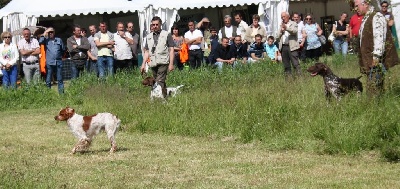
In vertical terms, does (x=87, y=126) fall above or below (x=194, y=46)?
below

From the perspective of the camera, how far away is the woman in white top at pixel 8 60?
83.8 ft

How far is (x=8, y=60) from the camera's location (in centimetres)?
2556

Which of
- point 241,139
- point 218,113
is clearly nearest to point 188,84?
point 218,113

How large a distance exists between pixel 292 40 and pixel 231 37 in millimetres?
6320

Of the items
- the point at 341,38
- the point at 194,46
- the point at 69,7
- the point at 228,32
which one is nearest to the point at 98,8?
the point at 69,7

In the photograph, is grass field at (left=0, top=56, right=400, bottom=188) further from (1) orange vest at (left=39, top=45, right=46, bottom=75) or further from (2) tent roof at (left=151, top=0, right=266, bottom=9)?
(2) tent roof at (left=151, top=0, right=266, bottom=9)

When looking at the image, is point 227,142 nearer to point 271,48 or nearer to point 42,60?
point 271,48

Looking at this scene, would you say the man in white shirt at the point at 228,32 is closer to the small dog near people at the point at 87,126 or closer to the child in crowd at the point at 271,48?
A: the child in crowd at the point at 271,48

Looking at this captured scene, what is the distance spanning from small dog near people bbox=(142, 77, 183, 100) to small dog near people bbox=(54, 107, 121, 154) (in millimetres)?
4348

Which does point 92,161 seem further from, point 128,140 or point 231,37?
point 231,37

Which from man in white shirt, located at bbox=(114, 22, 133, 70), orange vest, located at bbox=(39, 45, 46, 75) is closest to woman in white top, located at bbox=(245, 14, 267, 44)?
man in white shirt, located at bbox=(114, 22, 133, 70)

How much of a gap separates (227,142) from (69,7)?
1670 centimetres

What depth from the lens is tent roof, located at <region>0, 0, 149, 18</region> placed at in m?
30.3

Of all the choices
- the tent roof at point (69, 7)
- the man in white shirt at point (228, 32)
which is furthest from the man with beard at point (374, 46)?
the tent roof at point (69, 7)
